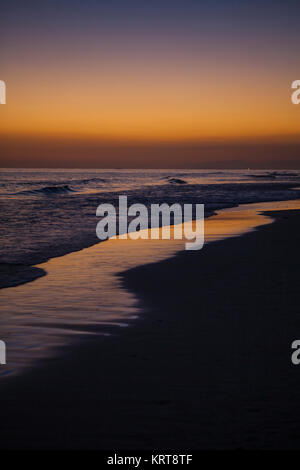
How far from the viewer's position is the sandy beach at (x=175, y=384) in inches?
149

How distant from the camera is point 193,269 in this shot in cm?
1032

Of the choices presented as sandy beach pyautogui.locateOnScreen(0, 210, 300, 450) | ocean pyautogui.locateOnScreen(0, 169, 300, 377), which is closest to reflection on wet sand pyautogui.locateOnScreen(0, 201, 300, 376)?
ocean pyautogui.locateOnScreen(0, 169, 300, 377)

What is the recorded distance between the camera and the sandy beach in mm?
3777

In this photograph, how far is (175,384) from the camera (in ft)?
15.2

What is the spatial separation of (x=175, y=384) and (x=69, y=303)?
11.4ft

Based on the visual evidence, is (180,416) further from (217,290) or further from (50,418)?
(217,290)

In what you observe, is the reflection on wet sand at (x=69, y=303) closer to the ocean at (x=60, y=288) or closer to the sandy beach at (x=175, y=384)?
the ocean at (x=60, y=288)

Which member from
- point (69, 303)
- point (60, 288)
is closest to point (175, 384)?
point (69, 303)

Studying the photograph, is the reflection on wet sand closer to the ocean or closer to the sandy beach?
the ocean

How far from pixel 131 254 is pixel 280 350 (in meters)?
7.33

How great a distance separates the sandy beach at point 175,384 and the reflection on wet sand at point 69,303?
35 centimetres

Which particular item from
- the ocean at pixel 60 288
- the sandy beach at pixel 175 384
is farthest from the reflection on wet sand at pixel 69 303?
the sandy beach at pixel 175 384
